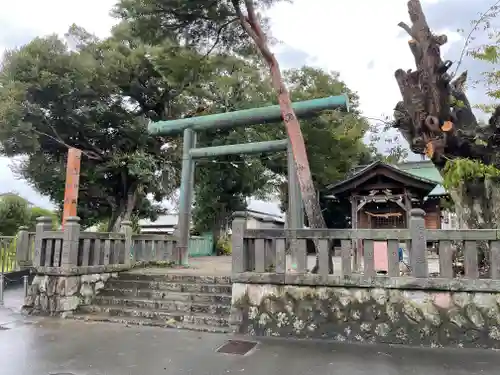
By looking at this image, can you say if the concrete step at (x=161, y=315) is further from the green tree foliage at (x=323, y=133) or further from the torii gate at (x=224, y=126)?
the green tree foliage at (x=323, y=133)

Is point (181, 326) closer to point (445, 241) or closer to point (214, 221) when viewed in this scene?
point (445, 241)

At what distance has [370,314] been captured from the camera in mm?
5734

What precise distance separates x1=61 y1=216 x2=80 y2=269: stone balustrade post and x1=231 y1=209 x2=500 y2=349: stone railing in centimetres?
Answer: 350

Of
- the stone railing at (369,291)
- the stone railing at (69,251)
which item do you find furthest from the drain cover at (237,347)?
the stone railing at (69,251)

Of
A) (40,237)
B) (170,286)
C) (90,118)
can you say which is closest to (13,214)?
(90,118)

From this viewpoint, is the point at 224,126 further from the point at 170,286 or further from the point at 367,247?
the point at 367,247

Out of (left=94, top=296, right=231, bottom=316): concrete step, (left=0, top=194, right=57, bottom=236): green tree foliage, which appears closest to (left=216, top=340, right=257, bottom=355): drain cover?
(left=94, top=296, right=231, bottom=316): concrete step

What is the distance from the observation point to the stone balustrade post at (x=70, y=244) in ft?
24.3

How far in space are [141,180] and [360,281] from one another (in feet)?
41.6

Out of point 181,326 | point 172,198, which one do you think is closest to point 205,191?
point 172,198

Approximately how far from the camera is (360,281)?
230 inches

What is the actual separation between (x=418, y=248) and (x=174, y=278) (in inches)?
196

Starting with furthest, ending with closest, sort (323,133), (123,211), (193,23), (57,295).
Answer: (323,133) < (123,211) < (193,23) < (57,295)

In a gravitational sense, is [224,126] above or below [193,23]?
below
